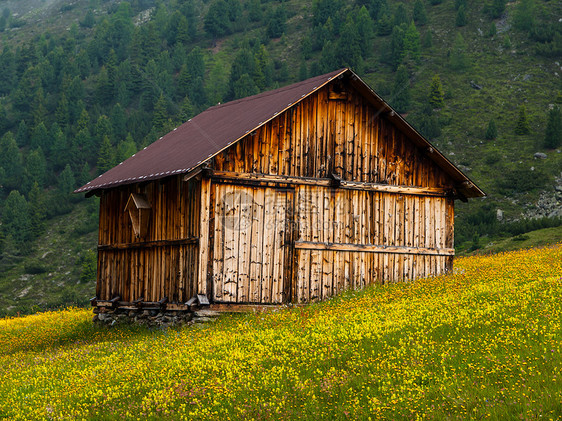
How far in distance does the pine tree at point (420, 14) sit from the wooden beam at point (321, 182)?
348 feet

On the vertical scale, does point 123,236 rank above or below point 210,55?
below

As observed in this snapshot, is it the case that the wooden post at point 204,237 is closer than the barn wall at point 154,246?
Yes

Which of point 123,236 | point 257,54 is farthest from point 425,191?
point 257,54

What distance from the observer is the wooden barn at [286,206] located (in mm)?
19500

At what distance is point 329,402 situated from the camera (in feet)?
33.9

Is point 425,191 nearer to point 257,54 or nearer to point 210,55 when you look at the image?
point 257,54

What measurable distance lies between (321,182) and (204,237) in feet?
13.9

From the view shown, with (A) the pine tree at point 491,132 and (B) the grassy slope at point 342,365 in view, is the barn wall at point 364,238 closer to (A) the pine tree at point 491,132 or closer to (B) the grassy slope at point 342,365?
(B) the grassy slope at point 342,365

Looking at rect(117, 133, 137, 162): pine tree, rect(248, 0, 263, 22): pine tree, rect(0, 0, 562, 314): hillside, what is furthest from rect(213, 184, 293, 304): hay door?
rect(248, 0, 263, 22): pine tree

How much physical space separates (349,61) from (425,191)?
9278 centimetres

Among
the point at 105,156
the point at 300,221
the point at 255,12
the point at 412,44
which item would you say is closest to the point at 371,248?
the point at 300,221

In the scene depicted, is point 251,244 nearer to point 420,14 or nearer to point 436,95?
point 436,95

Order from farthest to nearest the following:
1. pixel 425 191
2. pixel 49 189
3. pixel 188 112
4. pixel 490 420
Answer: pixel 188 112 < pixel 49 189 < pixel 425 191 < pixel 490 420

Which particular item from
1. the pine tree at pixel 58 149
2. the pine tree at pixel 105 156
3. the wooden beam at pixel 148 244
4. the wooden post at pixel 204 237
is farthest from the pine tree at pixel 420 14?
the wooden post at pixel 204 237
